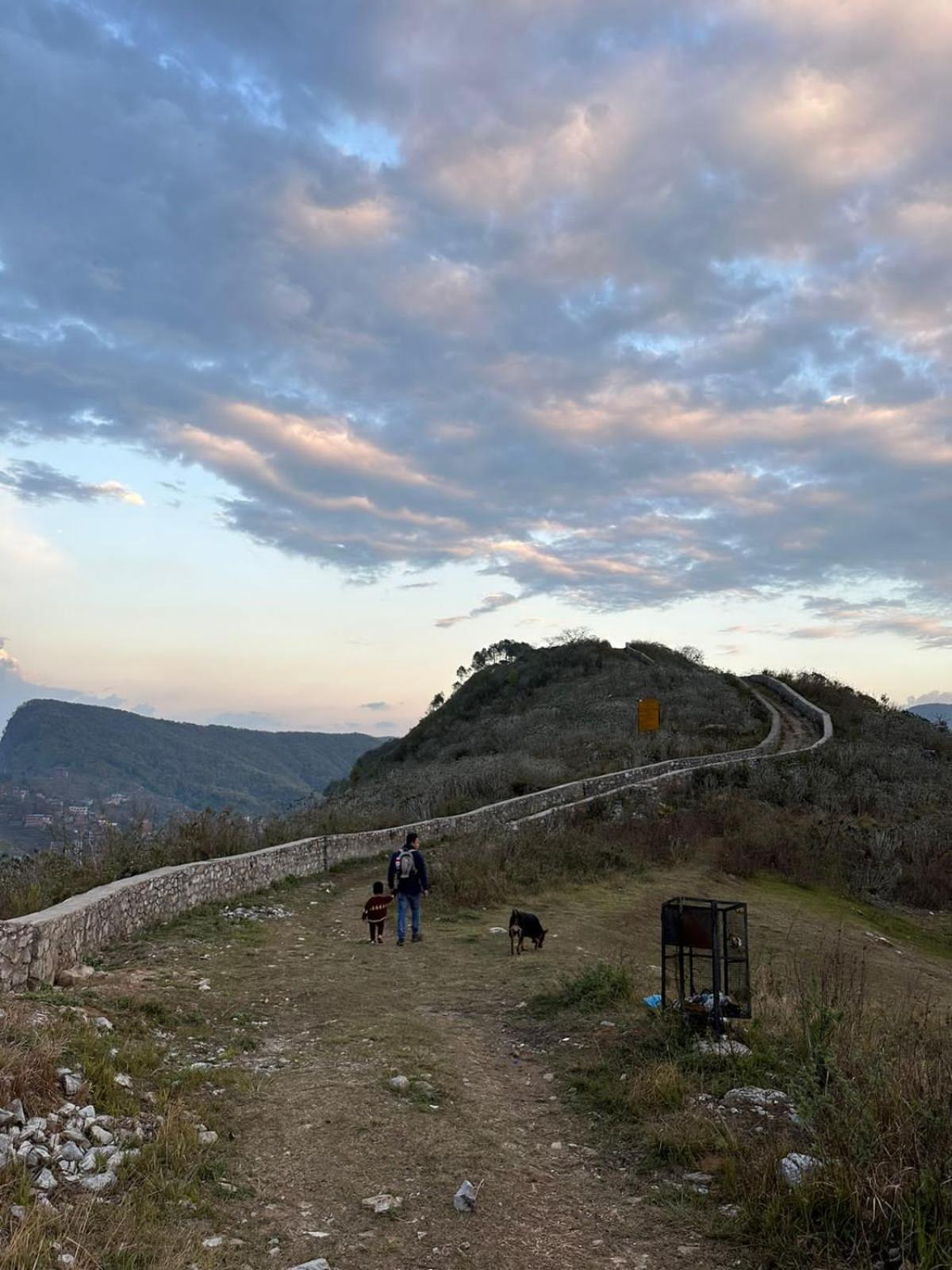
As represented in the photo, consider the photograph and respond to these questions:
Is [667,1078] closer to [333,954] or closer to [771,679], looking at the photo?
[333,954]

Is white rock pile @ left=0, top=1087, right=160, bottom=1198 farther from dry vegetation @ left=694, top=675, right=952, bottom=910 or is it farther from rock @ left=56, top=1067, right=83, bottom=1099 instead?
dry vegetation @ left=694, top=675, right=952, bottom=910

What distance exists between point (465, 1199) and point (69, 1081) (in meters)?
2.43

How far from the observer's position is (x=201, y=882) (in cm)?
1263

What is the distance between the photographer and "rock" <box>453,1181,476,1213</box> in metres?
4.52

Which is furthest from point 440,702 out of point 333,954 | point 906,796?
point 333,954

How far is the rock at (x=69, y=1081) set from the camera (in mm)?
5031

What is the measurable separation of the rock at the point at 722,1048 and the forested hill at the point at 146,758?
338 ft

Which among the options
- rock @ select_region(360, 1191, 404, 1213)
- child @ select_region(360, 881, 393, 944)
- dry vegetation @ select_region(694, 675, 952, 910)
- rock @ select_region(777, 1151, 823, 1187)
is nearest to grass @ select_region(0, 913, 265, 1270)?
rock @ select_region(360, 1191, 404, 1213)

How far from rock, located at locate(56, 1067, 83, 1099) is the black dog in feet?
20.0

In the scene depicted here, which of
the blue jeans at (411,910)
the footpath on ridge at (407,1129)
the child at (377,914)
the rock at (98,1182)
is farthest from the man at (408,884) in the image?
the rock at (98,1182)

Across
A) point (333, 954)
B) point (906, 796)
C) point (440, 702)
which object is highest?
point (440, 702)

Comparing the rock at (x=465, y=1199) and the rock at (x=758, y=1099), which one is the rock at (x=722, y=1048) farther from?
the rock at (x=465, y=1199)

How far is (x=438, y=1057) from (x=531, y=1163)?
180 cm

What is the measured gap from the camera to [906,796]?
1006 inches
